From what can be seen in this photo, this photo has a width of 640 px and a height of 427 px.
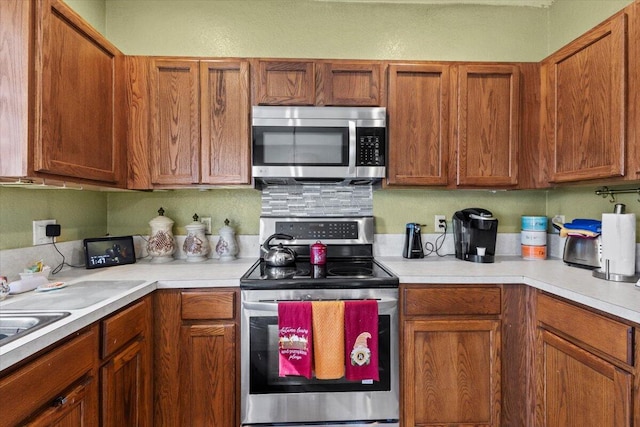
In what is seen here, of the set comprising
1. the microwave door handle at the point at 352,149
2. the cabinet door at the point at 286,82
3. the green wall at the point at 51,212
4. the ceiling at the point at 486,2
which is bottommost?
the green wall at the point at 51,212

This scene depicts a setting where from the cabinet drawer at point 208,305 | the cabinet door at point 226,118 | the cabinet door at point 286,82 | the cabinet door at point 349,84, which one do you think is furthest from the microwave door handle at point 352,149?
the cabinet drawer at point 208,305

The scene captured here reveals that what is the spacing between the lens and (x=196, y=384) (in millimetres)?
1575

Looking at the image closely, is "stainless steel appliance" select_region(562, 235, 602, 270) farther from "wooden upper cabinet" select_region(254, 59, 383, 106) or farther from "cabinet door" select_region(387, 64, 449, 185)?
"wooden upper cabinet" select_region(254, 59, 383, 106)

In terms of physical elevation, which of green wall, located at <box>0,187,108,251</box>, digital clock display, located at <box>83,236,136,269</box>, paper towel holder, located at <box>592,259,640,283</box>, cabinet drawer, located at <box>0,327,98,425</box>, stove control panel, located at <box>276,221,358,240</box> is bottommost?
cabinet drawer, located at <box>0,327,98,425</box>

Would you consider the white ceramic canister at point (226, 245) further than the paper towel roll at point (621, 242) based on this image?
Yes

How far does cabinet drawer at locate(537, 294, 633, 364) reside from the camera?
1.11 meters

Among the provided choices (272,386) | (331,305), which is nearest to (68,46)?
(331,305)

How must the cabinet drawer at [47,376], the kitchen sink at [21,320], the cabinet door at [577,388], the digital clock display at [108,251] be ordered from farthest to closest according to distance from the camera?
1. the digital clock display at [108,251]
2. the cabinet door at [577,388]
3. the kitchen sink at [21,320]
4. the cabinet drawer at [47,376]

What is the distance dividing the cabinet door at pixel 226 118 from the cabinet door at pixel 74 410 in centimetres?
113

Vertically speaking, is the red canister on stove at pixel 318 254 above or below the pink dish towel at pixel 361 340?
above

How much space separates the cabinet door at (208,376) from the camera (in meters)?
1.57

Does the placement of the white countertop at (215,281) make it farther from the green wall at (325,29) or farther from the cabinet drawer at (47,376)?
the green wall at (325,29)

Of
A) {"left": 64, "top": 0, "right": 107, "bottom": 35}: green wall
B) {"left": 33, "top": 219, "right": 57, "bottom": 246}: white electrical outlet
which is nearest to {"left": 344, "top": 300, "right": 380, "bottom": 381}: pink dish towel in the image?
{"left": 33, "top": 219, "right": 57, "bottom": 246}: white electrical outlet

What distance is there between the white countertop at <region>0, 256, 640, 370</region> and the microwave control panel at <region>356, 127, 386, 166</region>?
0.61m
